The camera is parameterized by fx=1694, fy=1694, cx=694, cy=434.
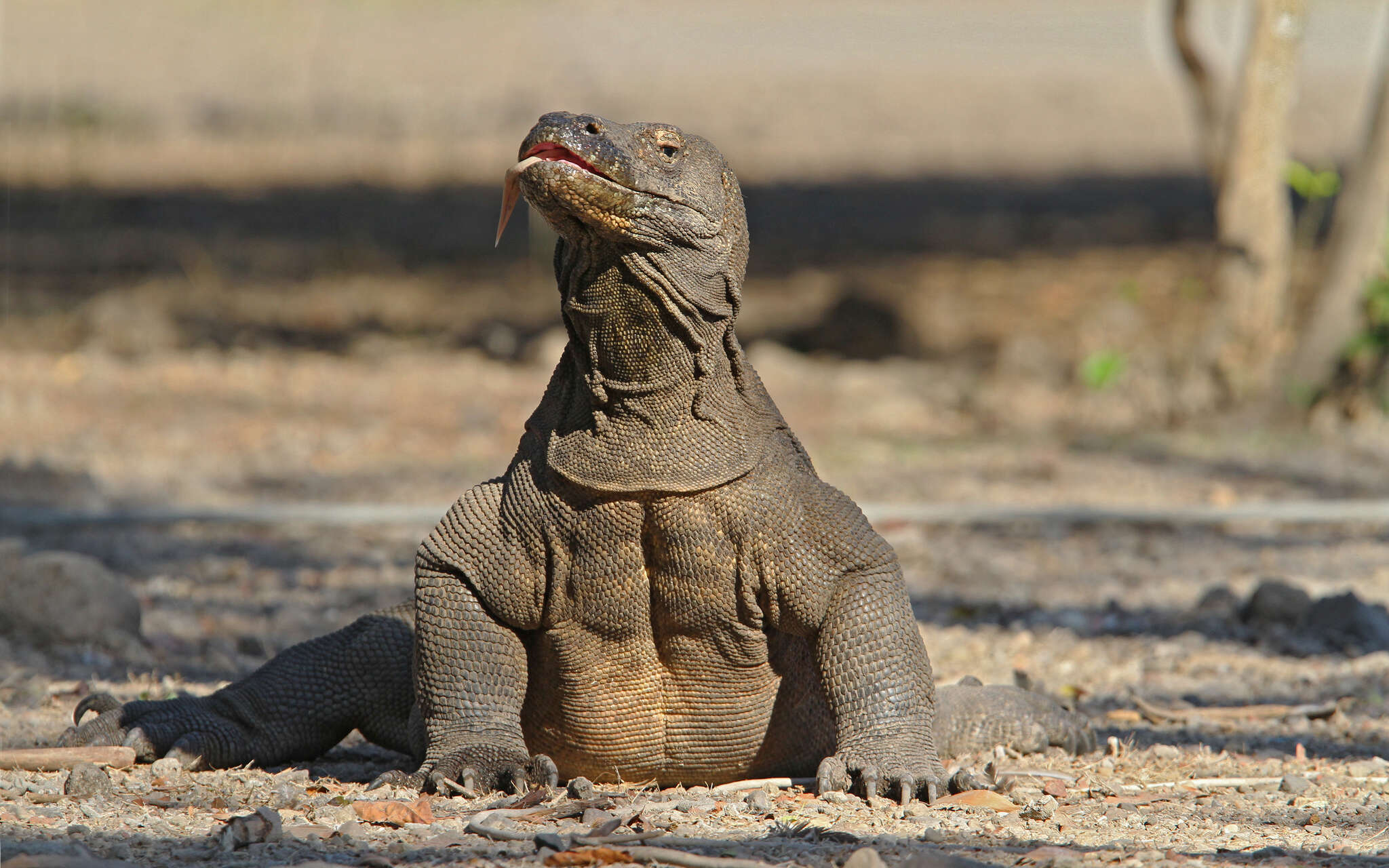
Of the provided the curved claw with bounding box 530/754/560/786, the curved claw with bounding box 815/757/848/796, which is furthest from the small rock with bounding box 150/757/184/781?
the curved claw with bounding box 815/757/848/796

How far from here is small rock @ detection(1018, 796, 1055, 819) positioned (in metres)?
4.48

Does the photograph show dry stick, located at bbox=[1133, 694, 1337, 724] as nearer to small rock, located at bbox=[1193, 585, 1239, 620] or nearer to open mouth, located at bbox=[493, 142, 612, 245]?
small rock, located at bbox=[1193, 585, 1239, 620]

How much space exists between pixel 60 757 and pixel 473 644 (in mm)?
1320

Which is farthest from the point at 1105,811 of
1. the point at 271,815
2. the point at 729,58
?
the point at 729,58

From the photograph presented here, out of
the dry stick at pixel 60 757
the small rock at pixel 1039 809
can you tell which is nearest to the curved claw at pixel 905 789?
the small rock at pixel 1039 809

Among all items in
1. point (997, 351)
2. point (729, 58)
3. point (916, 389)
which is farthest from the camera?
point (729, 58)

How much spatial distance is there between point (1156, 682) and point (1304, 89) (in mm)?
28931

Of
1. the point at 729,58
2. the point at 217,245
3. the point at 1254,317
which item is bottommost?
the point at 217,245

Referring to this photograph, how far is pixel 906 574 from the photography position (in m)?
8.62

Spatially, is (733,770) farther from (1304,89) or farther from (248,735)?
(1304,89)

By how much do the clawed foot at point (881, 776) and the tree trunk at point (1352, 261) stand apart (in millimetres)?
8798

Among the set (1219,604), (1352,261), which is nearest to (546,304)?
(1352,261)

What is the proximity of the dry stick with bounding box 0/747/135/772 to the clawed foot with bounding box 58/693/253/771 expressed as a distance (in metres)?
0.05

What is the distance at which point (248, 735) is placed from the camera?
5.20 metres
